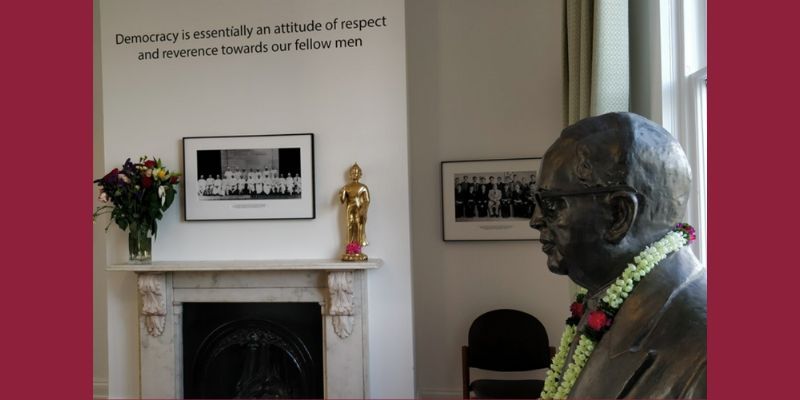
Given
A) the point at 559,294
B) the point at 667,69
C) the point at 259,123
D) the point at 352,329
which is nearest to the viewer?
the point at 667,69

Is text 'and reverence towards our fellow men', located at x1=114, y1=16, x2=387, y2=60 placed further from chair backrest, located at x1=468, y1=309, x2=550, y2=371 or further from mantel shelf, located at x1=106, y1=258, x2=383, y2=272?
chair backrest, located at x1=468, y1=309, x2=550, y2=371

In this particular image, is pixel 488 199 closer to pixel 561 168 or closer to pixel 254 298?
pixel 254 298

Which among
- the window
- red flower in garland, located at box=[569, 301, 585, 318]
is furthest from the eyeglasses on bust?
the window

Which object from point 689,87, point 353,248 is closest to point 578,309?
point 689,87

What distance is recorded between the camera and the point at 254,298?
3586 mm

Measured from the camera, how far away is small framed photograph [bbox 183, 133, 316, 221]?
3.65m

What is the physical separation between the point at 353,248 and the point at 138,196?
1.49 meters

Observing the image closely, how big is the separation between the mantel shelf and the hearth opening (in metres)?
0.36

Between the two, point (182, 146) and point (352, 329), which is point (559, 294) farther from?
point (182, 146)

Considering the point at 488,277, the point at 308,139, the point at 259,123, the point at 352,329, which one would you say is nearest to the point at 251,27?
the point at 259,123

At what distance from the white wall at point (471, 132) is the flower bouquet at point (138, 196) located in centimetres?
182

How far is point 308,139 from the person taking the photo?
3.64 meters

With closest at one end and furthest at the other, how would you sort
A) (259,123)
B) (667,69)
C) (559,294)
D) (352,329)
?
(667,69)
(352,329)
(259,123)
(559,294)

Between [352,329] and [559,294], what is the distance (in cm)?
165
